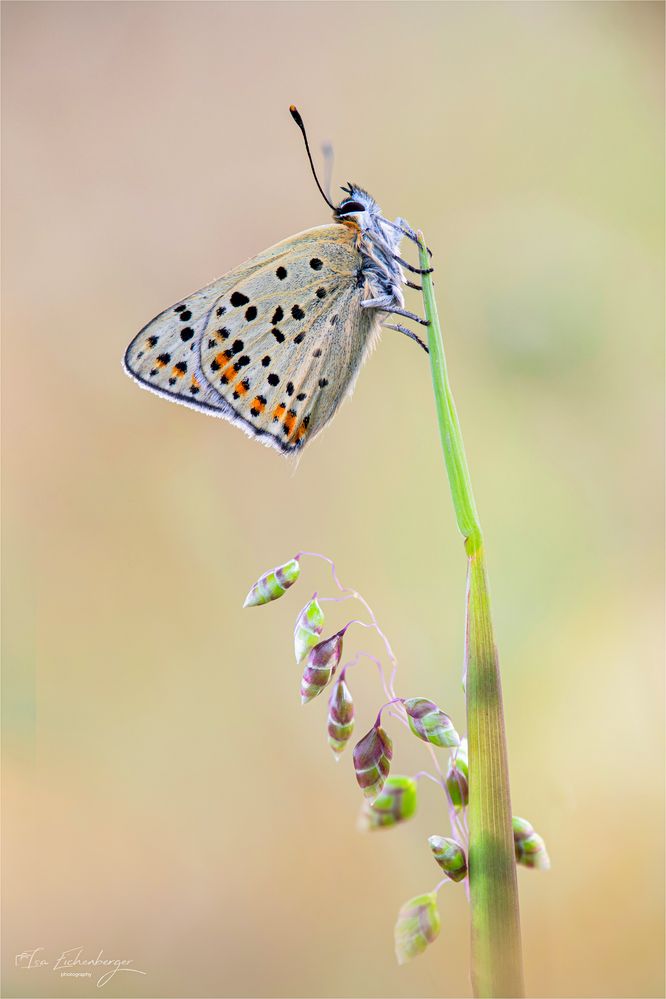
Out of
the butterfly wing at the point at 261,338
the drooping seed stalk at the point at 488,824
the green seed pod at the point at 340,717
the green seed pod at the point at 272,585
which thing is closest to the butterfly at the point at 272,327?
the butterfly wing at the point at 261,338

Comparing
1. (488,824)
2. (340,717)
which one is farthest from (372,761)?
(488,824)

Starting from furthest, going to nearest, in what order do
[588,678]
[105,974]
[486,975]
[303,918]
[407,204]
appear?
[407,204], [588,678], [303,918], [105,974], [486,975]

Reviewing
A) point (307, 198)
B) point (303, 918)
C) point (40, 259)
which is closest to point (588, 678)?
point (303, 918)

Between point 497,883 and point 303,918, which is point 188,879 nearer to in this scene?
point 303,918

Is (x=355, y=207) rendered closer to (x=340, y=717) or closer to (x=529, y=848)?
(x=340, y=717)

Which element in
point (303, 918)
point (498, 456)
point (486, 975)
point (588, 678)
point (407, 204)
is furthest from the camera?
point (407, 204)

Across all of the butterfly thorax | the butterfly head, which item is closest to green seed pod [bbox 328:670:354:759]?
the butterfly thorax
